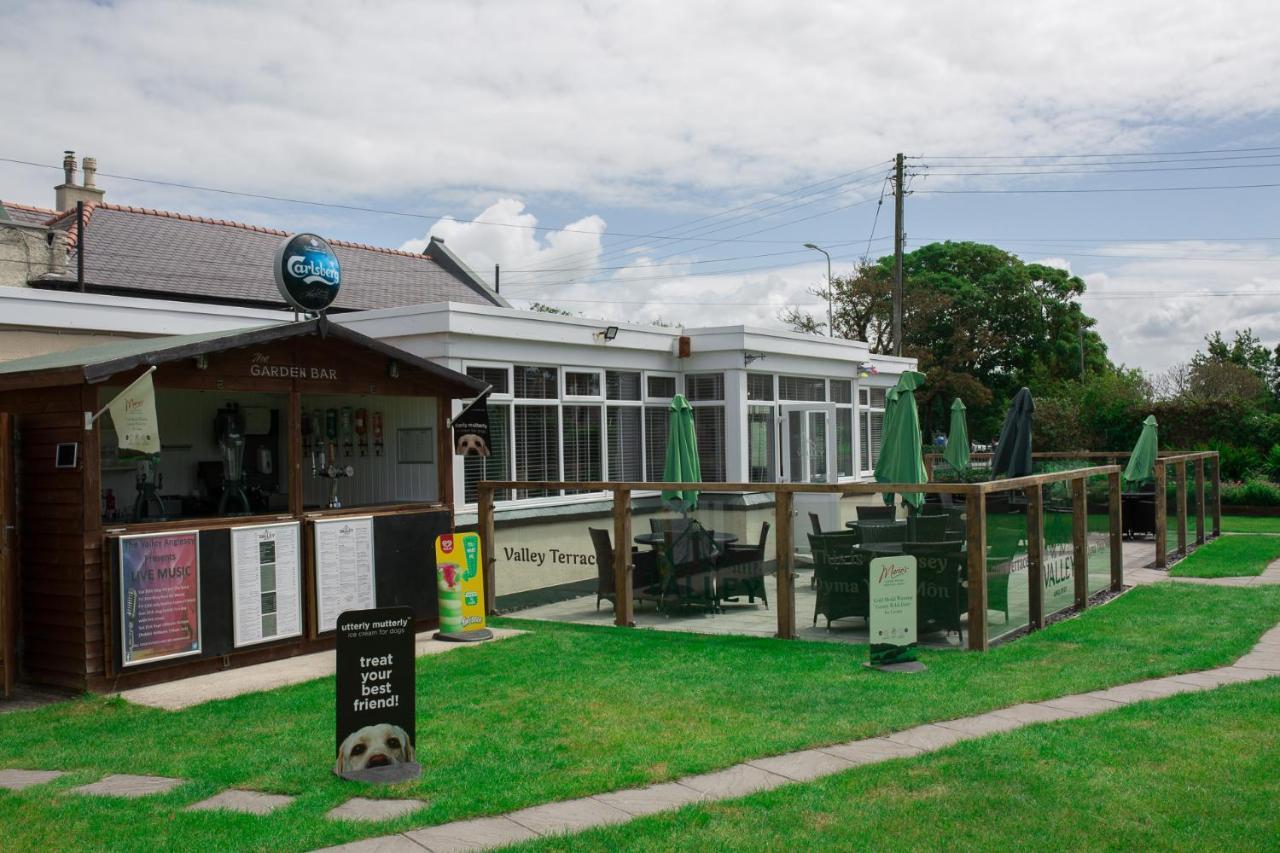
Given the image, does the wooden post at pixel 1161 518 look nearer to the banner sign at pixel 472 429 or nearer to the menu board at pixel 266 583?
the banner sign at pixel 472 429

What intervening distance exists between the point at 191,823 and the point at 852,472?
51.5 ft

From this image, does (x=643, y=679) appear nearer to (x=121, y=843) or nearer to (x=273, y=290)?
(x=121, y=843)

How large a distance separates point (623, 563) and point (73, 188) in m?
19.8

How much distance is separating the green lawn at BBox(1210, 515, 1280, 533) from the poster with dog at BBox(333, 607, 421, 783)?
17.6m

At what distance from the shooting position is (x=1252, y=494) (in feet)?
73.3

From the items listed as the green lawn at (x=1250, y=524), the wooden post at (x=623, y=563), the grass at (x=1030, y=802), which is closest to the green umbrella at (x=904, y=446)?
the wooden post at (x=623, y=563)

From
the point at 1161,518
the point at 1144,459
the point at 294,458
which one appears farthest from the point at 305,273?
the point at 1144,459

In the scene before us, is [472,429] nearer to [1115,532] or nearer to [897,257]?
[1115,532]

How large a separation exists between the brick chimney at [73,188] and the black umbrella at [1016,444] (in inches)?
820

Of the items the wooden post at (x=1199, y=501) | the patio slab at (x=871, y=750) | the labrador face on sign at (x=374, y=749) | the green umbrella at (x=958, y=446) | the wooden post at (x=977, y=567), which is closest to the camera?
the labrador face on sign at (x=374, y=749)

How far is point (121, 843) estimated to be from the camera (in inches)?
190

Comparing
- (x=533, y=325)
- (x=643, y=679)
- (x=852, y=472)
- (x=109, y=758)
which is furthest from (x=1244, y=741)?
(x=852, y=472)

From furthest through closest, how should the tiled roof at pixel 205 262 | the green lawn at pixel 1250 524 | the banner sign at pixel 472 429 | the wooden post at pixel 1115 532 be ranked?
the tiled roof at pixel 205 262
the green lawn at pixel 1250 524
the wooden post at pixel 1115 532
the banner sign at pixel 472 429

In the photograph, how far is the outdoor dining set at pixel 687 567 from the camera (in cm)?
1045
